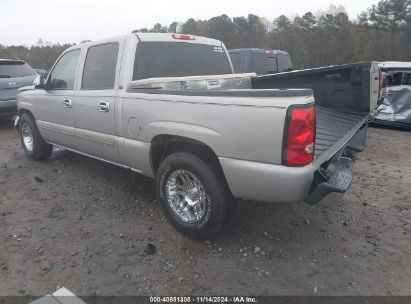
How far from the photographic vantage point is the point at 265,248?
3348mm

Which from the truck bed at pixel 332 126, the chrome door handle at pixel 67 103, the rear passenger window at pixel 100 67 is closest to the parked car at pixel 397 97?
the truck bed at pixel 332 126

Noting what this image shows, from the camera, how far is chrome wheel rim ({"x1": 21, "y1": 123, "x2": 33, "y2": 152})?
6.06m

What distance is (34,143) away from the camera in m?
5.84

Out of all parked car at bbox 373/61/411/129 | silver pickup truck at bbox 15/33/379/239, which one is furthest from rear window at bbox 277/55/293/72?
silver pickup truck at bbox 15/33/379/239

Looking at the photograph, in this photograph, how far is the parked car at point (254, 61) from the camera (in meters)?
8.95

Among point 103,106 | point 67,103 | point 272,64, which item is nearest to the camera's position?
point 103,106

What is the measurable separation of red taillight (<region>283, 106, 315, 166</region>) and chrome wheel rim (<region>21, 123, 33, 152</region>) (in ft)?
15.6

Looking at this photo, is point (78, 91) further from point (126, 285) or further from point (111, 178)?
point (126, 285)

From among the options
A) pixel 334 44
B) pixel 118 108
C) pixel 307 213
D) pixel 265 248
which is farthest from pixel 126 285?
pixel 334 44

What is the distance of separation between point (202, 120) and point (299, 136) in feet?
2.64

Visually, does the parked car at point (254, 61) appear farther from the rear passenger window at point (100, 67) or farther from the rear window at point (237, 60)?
the rear passenger window at point (100, 67)

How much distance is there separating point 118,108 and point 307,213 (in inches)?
89.4

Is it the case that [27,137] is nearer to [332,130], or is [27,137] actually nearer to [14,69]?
[14,69]

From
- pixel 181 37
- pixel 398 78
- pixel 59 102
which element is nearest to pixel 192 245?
pixel 181 37
